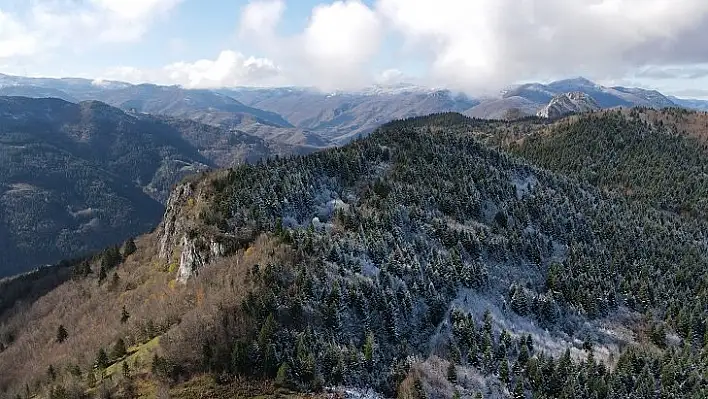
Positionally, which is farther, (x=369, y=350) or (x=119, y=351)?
(x=119, y=351)

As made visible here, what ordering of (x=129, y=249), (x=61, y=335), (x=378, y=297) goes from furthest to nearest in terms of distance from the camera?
(x=129, y=249) < (x=61, y=335) < (x=378, y=297)

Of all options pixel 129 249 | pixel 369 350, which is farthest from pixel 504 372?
pixel 129 249

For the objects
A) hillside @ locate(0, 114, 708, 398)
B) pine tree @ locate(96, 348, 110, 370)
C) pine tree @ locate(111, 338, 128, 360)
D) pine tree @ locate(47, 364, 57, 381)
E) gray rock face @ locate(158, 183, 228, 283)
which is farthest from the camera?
gray rock face @ locate(158, 183, 228, 283)

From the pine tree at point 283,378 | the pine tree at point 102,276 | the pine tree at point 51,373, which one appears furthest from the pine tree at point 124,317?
the pine tree at point 102,276

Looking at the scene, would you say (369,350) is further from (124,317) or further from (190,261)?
(124,317)

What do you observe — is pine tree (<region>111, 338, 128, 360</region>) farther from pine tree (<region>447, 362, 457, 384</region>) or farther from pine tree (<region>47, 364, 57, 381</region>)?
pine tree (<region>447, 362, 457, 384</region>)

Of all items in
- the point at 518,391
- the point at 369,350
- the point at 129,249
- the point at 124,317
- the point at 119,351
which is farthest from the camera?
the point at 129,249

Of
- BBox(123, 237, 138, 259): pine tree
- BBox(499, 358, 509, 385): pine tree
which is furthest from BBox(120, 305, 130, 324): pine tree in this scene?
BBox(499, 358, 509, 385): pine tree

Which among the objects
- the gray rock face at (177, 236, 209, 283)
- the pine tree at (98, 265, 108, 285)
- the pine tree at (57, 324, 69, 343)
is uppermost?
the gray rock face at (177, 236, 209, 283)

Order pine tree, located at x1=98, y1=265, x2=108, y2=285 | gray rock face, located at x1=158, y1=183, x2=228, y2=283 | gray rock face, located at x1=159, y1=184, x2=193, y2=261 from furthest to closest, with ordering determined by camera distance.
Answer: pine tree, located at x1=98, y1=265, x2=108, y2=285
gray rock face, located at x1=159, y1=184, x2=193, y2=261
gray rock face, located at x1=158, y1=183, x2=228, y2=283

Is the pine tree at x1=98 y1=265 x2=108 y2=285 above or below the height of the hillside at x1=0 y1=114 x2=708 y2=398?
below

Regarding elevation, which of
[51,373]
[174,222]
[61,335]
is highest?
[174,222]
